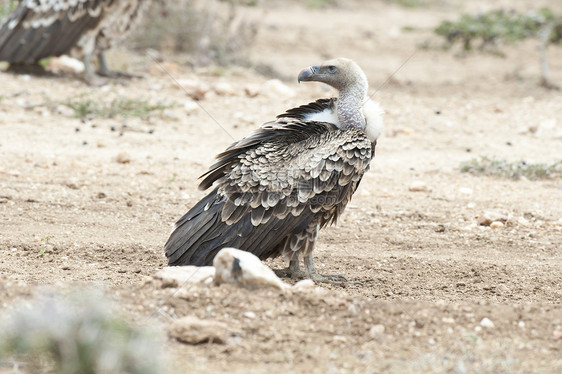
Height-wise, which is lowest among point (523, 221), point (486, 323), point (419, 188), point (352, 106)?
point (419, 188)

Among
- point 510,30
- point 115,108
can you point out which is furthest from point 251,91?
point 510,30

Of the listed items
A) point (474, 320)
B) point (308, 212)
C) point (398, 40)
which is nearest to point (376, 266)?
point (308, 212)

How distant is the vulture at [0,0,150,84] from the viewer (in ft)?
36.6

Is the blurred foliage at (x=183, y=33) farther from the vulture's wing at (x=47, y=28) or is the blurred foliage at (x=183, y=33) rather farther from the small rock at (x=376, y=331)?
the small rock at (x=376, y=331)

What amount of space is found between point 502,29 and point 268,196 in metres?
8.66

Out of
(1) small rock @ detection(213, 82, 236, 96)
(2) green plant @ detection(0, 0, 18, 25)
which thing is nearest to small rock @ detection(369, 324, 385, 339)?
(1) small rock @ detection(213, 82, 236, 96)

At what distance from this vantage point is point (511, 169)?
8578mm

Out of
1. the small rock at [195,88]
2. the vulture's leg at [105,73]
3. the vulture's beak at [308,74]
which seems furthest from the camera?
the vulture's leg at [105,73]

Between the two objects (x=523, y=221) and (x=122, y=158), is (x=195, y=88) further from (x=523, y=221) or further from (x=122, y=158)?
(x=523, y=221)

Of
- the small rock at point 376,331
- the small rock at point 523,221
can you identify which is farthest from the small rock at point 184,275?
the small rock at point 523,221

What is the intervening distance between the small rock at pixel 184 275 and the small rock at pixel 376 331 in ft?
3.63

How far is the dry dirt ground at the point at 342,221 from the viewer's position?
13.6 ft

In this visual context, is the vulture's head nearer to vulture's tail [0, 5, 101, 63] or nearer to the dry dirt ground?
the dry dirt ground

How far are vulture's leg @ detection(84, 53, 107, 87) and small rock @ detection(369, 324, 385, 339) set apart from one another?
796 cm
